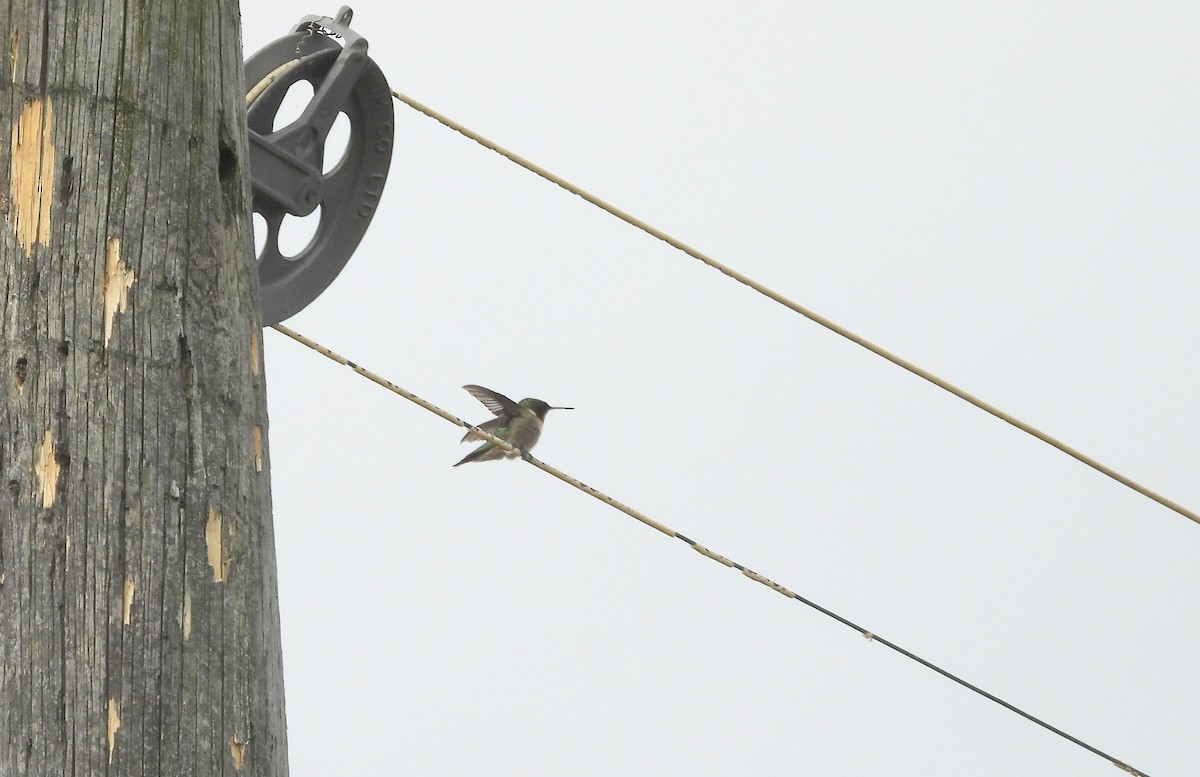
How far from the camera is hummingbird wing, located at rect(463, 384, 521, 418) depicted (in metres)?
7.41

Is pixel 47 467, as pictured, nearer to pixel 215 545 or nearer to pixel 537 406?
pixel 215 545

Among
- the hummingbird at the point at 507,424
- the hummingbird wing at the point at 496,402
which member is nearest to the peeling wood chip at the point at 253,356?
the hummingbird at the point at 507,424

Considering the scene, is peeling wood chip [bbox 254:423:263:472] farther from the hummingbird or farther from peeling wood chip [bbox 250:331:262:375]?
the hummingbird

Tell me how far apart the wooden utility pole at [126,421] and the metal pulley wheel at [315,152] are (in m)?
1.36

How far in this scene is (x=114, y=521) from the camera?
2.09m

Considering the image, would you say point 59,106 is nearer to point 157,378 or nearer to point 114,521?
point 157,378

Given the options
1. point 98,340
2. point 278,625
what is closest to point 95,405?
point 98,340

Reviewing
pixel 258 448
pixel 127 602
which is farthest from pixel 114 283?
pixel 127 602

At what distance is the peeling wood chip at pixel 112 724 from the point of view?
202 cm

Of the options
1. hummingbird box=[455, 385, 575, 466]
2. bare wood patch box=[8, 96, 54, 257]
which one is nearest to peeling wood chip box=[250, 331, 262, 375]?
bare wood patch box=[8, 96, 54, 257]

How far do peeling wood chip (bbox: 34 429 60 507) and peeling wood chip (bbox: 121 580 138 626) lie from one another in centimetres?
16

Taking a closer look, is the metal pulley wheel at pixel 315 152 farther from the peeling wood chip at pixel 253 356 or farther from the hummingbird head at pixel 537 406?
the hummingbird head at pixel 537 406

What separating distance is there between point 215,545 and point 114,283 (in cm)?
38

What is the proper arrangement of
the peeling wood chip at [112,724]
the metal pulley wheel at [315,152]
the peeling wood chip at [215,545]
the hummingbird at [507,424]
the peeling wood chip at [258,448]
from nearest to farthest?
the peeling wood chip at [112,724]
the peeling wood chip at [215,545]
the peeling wood chip at [258,448]
the metal pulley wheel at [315,152]
the hummingbird at [507,424]
